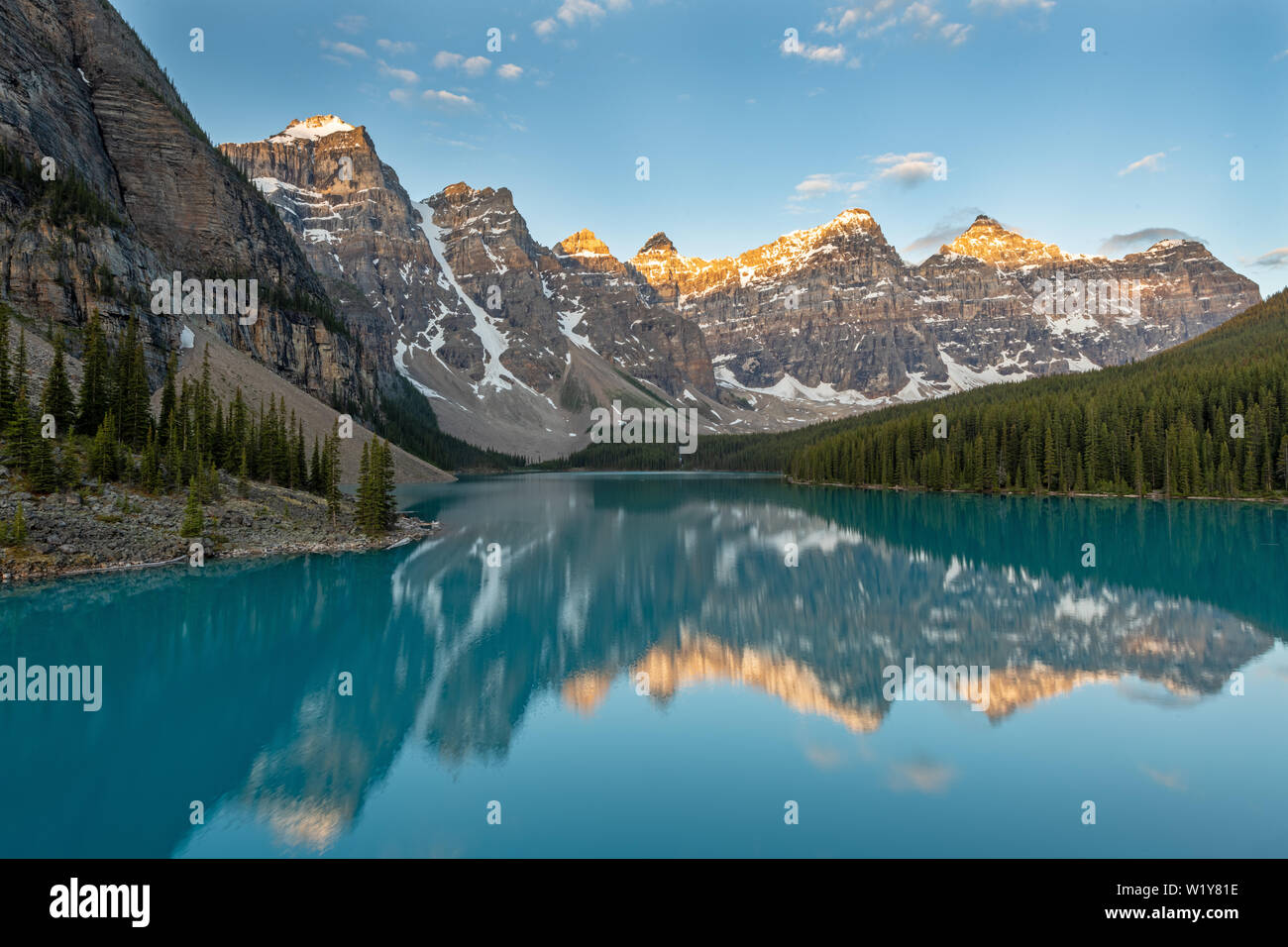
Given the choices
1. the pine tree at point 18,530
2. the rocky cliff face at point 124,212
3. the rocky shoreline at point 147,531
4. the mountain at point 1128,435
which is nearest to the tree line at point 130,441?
the rocky shoreline at point 147,531

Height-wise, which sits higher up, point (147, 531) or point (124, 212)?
point (124, 212)

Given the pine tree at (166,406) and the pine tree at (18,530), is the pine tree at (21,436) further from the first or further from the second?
the pine tree at (166,406)

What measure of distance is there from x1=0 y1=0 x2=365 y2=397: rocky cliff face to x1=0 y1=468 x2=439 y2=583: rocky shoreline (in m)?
32.2

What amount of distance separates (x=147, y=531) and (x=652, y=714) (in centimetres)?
3221

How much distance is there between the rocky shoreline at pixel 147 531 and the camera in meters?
30.7

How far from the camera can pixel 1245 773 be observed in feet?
41.2

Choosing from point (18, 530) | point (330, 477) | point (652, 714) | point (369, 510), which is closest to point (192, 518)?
point (18, 530)

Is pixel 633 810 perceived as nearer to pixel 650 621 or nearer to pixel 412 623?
pixel 650 621

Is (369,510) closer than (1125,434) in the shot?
Yes

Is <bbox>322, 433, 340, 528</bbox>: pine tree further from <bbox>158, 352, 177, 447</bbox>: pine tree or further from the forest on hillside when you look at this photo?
the forest on hillside

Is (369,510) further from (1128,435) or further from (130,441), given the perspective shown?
(1128,435)

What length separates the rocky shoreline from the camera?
30734 mm

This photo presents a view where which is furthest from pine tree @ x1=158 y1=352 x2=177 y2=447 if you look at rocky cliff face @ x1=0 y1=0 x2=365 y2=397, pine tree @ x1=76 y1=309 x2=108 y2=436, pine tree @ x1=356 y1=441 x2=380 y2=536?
rocky cliff face @ x1=0 y1=0 x2=365 y2=397

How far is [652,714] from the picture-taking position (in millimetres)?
16281
